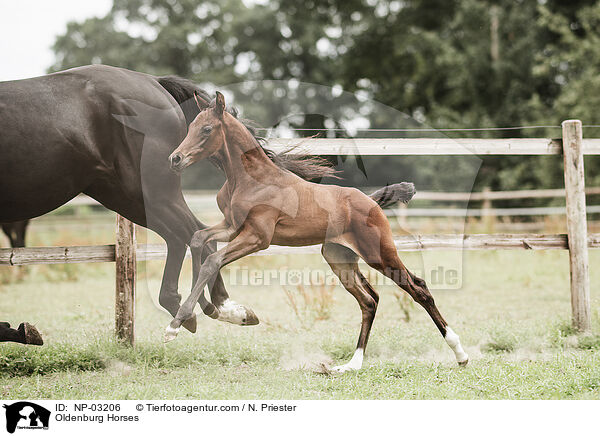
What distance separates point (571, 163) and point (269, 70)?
13.5 metres

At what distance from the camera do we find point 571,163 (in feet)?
15.3

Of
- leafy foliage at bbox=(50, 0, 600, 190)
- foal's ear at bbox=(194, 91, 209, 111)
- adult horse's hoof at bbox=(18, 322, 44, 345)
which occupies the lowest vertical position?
adult horse's hoof at bbox=(18, 322, 44, 345)

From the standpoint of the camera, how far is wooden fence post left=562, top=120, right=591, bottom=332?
4.59m

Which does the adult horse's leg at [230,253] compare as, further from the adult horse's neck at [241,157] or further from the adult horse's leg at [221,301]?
the adult horse's neck at [241,157]

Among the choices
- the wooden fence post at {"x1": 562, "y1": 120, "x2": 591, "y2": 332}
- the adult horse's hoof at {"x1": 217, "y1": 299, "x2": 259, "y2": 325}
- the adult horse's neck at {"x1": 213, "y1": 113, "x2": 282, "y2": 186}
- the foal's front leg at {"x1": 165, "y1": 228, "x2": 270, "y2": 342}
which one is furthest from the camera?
the wooden fence post at {"x1": 562, "y1": 120, "x2": 591, "y2": 332}

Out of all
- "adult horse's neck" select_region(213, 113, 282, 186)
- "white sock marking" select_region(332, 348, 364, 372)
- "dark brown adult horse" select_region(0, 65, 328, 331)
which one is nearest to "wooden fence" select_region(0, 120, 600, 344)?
"adult horse's neck" select_region(213, 113, 282, 186)

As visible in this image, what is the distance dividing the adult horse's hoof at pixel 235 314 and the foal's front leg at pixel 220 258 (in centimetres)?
36

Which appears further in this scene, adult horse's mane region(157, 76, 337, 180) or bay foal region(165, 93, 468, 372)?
adult horse's mane region(157, 76, 337, 180)

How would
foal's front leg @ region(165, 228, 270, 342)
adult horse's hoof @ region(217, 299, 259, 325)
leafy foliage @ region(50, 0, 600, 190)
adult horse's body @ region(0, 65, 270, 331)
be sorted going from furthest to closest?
leafy foliage @ region(50, 0, 600, 190)
adult horse's hoof @ region(217, 299, 259, 325)
adult horse's body @ region(0, 65, 270, 331)
foal's front leg @ region(165, 228, 270, 342)

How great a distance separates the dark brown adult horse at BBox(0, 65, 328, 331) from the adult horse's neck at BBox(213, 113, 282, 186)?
19 cm

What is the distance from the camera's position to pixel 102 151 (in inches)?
142
